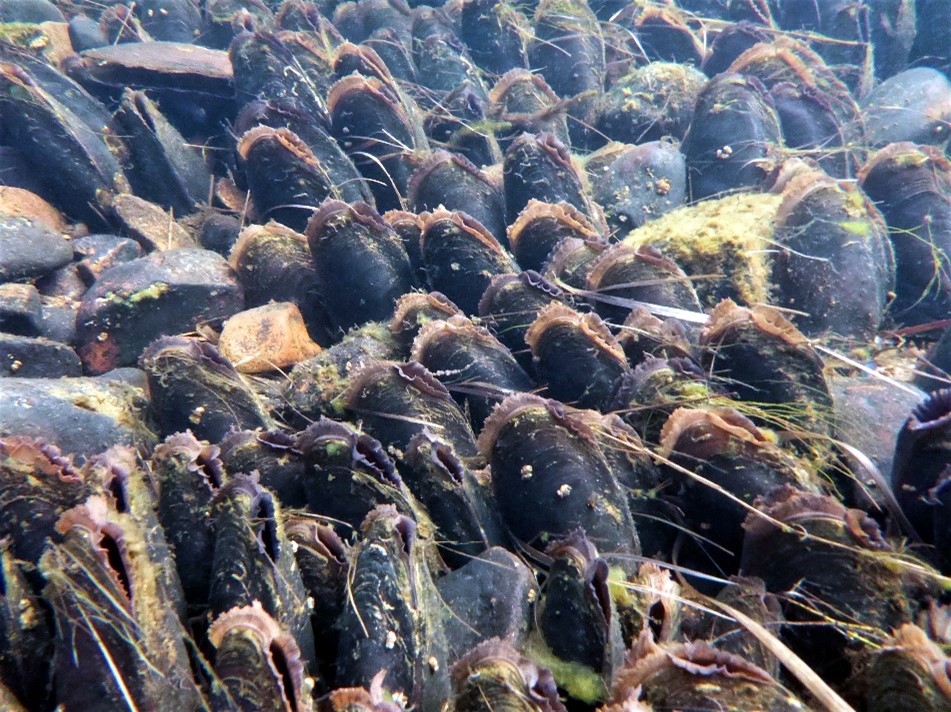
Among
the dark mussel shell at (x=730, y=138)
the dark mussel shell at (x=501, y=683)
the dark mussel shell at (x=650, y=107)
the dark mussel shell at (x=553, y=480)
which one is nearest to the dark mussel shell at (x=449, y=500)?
the dark mussel shell at (x=553, y=480)

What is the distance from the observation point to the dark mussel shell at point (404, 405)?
2053mm

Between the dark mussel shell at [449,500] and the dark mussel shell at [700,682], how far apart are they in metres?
0.65

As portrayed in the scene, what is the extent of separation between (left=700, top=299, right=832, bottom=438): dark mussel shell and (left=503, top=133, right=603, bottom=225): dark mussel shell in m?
1.34

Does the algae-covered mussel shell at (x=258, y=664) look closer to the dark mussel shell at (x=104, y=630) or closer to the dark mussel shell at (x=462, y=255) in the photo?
the dark mussel shell at (x=104, y=630)

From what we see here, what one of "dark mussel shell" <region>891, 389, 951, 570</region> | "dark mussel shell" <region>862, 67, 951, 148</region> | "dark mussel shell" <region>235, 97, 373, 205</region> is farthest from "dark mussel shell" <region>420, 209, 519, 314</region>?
"dark mussel shell" <region>862, 67, 951, 148</region>

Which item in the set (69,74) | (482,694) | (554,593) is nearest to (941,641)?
(554,593)

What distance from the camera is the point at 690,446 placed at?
6.37 ft

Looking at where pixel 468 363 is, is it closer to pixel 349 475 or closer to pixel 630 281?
pixel 349 475

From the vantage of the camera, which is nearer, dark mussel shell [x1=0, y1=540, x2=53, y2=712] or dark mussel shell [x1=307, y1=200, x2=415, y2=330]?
dark mussel shell [x1=0, y1=540, x2=53, y2=712]

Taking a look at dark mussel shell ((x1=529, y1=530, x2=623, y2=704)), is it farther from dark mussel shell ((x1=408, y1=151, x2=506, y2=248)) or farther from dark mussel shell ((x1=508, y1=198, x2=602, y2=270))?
dark mussel shell ((x1=408, y1=151, x2=506, y2=248))

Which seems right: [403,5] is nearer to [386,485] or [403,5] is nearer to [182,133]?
[182,133]

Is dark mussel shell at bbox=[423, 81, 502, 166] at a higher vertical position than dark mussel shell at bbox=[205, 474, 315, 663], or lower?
higher

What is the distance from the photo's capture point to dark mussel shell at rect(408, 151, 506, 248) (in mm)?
3227

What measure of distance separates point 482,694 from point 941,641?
1.21 metres
